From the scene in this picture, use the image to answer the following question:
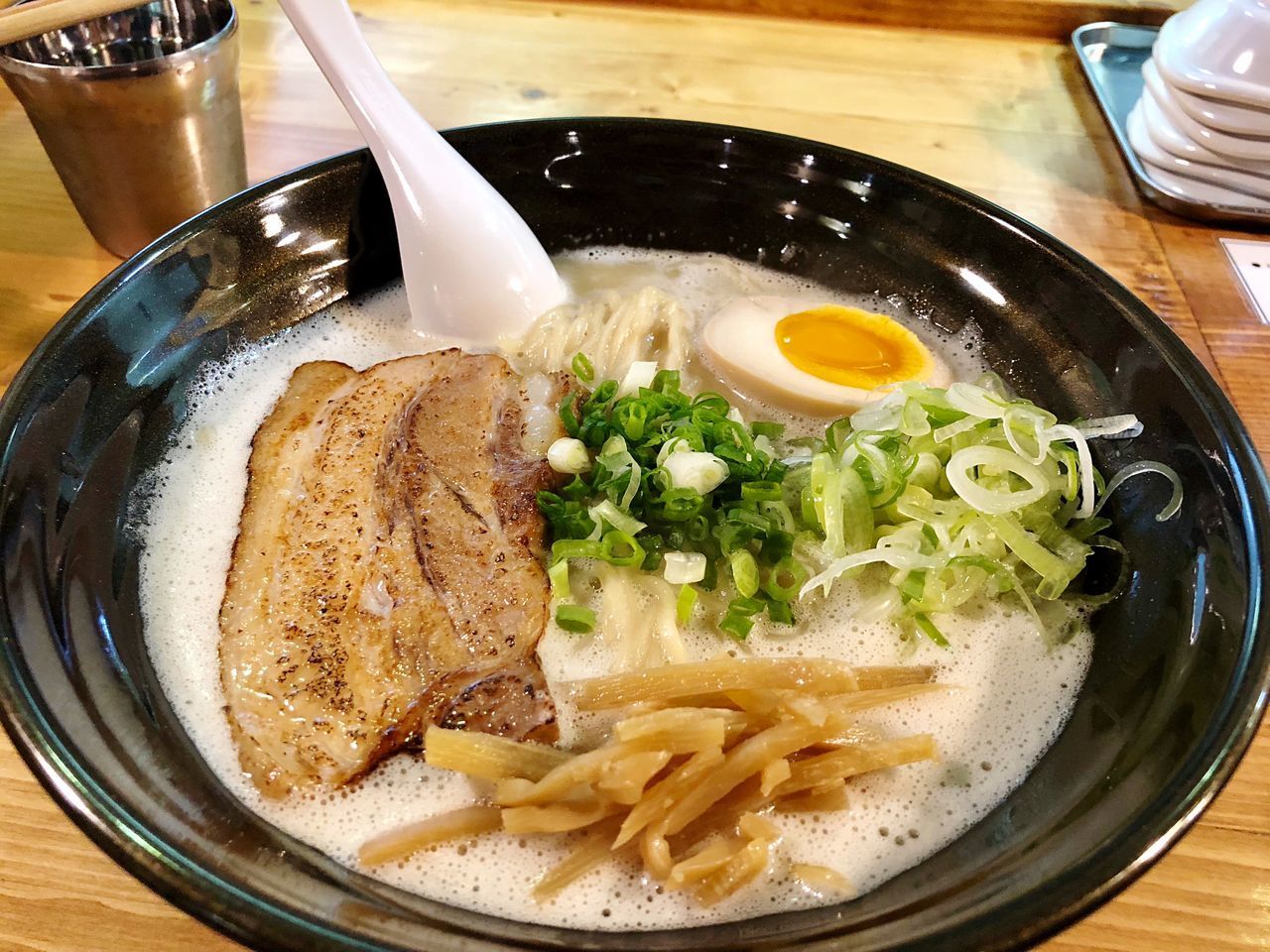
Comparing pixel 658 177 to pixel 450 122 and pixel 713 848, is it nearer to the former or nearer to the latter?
pixel 450 122

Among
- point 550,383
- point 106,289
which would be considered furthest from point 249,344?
point 550,383

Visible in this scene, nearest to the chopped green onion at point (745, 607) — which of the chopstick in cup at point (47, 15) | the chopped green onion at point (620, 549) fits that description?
the chopped green onion at point (620, 549)

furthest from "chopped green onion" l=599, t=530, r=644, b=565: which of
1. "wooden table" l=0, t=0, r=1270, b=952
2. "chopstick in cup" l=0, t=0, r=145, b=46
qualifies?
"chopstick in cup" l=0, t=0, r=145, b=46

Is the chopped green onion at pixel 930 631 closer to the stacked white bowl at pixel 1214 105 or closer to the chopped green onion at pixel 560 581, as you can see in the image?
the chopped green onion at pixel 560 581

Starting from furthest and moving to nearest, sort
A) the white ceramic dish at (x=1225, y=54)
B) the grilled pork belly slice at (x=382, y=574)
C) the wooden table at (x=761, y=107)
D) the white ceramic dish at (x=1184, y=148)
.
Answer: the white ceramic dish at (x=1184, y=148) → the white ceramic dish at (x=1225, y=54) → the wooden table at (x=761, y=107) → the grilled pork belly slice at (x=382, y=574)

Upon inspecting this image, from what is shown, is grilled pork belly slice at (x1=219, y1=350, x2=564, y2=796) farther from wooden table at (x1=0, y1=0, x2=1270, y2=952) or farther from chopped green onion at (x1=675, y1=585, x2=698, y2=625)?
wooden table at (x1=0, y1=0, x2=1270, y2=952)
